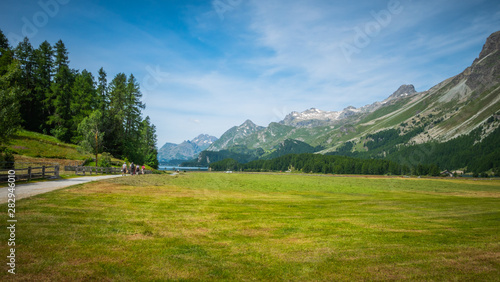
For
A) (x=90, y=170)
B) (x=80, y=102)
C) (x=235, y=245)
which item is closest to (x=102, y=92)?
(x=80, y=102)

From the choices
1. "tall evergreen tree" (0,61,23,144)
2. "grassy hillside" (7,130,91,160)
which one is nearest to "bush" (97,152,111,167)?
"grassy hillside" (7,130,91,160)

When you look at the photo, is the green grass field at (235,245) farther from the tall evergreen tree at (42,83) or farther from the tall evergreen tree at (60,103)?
the tall evergreen tree at (42,83)

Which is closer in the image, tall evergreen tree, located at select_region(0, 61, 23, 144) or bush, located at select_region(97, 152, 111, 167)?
tall evergreen tree, located at select_region(0, 61, 23, 144)

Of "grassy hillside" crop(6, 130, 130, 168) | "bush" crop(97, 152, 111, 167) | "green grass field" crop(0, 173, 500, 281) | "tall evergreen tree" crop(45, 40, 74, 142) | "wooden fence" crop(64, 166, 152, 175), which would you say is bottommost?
"green grass field" crop(0, 173, 500, 281)

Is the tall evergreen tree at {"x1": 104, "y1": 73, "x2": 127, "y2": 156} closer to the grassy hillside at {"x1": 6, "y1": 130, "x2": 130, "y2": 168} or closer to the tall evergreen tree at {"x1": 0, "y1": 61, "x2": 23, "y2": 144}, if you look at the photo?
the grassy hillside at {"x1": 6, "y1": 130, "x2": 130, "y2": 168}

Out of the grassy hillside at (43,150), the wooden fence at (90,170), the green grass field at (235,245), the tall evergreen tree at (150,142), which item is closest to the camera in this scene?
the green grass field at (235,245)

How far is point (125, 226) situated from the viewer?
1235cm

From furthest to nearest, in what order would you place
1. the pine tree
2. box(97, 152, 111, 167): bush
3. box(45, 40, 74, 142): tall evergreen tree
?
box(45, 40, 74, 142): tall evergreen tree, box(97, 152, 111, 167): bush, the pine tree

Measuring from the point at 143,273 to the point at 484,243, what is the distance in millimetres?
14475

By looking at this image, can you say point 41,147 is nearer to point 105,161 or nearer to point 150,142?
point 105,161

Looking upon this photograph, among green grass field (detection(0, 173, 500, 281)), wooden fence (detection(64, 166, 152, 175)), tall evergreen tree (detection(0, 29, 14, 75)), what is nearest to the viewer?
green grass field (detection(0, 173, 500, 281))

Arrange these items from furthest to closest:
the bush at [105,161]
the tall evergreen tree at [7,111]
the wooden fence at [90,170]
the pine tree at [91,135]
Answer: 1. the bush at [105,161]
2. the pine tree at [91,135]
3. the wooden fence at [90,170]
4. the tall evergreen tree at [7,111]

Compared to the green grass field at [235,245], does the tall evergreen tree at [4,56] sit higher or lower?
higher

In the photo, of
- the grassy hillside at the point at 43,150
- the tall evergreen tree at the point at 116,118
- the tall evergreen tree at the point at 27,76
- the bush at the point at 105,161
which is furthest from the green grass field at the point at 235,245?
the tall evergreen tree at the point at 27,76
